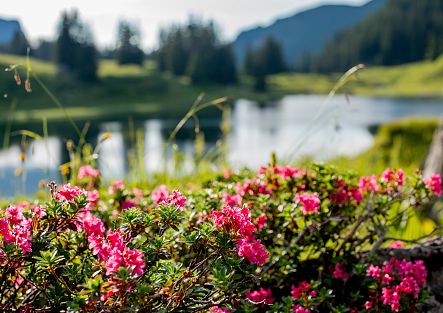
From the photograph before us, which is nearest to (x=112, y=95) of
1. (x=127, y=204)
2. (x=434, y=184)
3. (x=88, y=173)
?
(x=88, y=173)

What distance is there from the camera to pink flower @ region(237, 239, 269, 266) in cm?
243

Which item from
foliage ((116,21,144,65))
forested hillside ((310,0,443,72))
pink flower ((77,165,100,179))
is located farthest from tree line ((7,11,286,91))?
pink flower ((77,165,100,179))

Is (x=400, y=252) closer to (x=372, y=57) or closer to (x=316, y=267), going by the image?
(x=316, y=267)

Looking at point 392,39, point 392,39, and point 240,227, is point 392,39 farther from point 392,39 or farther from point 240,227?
point 240,227

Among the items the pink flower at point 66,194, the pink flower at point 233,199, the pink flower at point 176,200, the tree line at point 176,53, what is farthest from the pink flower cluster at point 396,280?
the tree line at point 176,53

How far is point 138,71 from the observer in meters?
126

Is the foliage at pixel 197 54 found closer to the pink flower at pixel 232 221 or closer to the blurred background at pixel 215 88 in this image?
the blurred background at pixel 215 88

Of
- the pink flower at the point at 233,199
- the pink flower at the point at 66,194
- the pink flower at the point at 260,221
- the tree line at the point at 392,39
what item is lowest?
the pink flower at the point at 260,221

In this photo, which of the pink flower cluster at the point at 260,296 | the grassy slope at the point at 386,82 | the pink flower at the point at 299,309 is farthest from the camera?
the grassy slope at the point at 386,82

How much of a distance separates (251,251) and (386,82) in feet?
499

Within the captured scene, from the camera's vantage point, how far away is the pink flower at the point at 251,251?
2.43 metres

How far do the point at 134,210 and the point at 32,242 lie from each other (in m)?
0.47

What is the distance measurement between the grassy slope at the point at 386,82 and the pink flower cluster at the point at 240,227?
397ft

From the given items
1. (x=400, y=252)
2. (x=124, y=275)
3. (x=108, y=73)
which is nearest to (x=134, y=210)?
(x=124, y=275)
